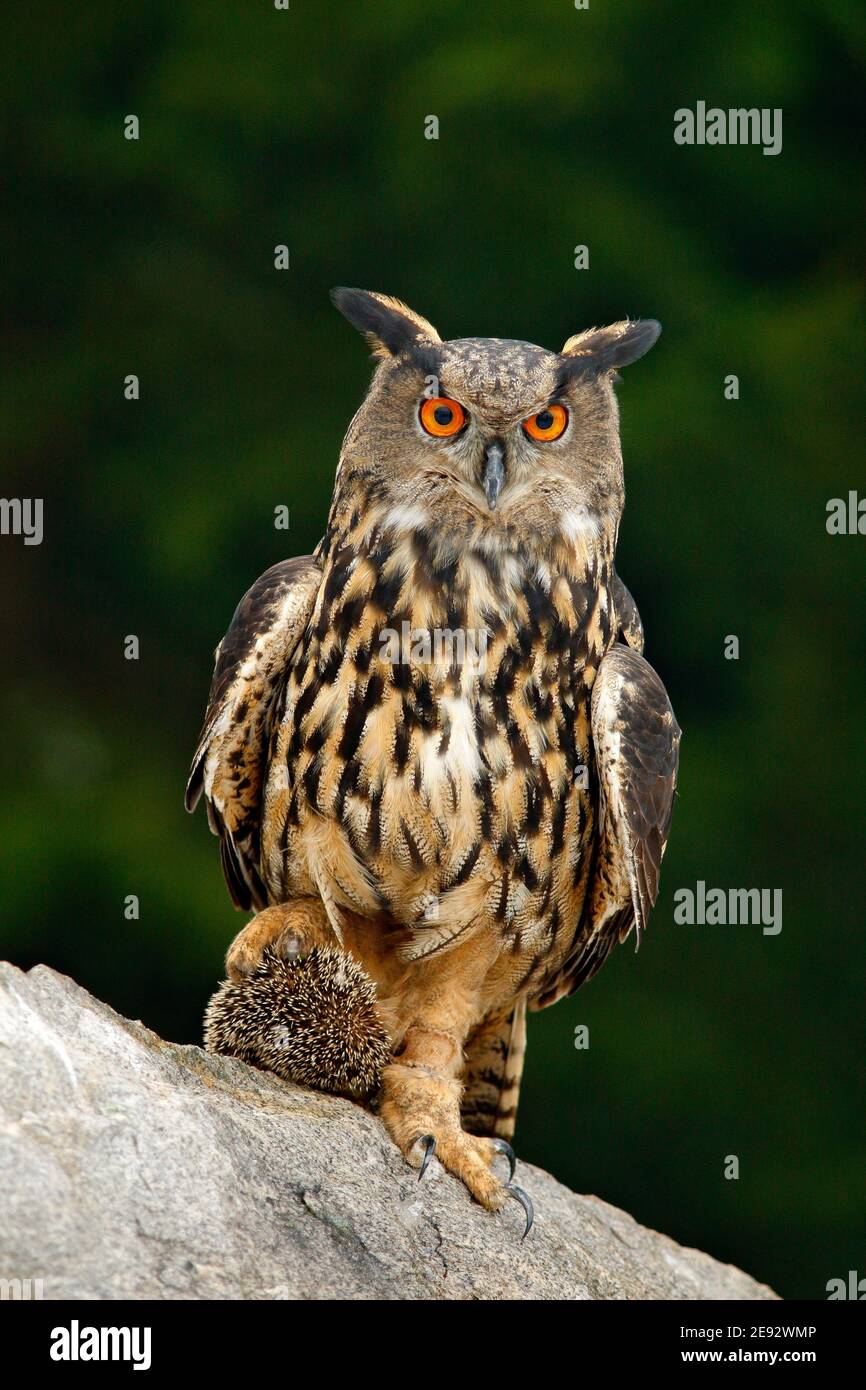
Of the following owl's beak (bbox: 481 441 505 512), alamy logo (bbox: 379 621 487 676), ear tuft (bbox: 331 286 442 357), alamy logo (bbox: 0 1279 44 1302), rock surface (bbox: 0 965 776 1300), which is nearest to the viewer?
alamy logo (bbox: 0 1279 44 1302)

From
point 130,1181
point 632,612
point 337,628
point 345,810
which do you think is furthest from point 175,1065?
point 632,612

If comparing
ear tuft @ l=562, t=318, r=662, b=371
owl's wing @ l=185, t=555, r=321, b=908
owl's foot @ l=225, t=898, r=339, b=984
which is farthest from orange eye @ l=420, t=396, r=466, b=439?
owl's foot @ l=225, t=898, r=339, b=984

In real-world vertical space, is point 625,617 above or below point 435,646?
above

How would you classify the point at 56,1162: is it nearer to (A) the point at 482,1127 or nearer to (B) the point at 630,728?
(B) the point at 630,728

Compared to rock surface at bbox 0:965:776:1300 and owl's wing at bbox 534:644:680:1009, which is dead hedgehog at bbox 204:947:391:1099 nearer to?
rock surface at bbox 0:965:776:1300

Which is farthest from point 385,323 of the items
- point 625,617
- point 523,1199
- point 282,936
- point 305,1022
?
point 523,1199

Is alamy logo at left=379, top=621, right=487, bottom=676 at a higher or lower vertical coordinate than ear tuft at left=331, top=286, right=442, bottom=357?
lower

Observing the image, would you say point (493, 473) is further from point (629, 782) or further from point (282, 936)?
point (282, 936)
